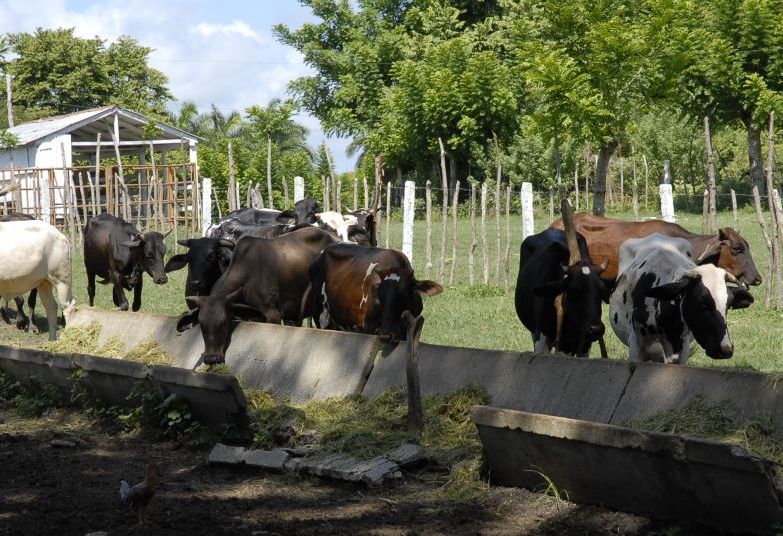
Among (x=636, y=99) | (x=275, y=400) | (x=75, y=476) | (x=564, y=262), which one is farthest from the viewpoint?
(x=636, y=99)

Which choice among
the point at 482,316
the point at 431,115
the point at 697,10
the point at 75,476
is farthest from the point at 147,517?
the point at 431,115

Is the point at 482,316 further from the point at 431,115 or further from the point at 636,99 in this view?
the point at 431,115

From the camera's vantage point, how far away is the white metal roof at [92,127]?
120 ft

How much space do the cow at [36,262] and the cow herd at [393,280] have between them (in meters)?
0.02

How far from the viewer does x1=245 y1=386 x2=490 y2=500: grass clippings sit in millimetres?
7262

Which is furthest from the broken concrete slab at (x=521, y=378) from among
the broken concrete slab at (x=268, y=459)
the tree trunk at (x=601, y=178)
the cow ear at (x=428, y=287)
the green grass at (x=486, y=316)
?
the tree trunk at (x=601, y=178)

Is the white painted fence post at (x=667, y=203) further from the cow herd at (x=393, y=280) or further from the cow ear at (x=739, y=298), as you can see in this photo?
the cow ear at (x=739, y=298)

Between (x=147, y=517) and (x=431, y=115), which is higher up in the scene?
(x=431, y=115)

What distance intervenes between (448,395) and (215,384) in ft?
5.78

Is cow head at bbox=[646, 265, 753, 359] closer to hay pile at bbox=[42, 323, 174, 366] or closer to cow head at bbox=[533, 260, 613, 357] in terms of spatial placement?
cow head at bbox=[533, 260, 613, 357]

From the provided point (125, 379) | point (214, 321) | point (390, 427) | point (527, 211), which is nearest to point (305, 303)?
point (214, 321)

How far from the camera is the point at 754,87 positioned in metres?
31.0

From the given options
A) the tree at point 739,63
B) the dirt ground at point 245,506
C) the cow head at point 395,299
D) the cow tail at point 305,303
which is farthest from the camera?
the tree at point 739,63

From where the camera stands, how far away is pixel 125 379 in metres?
9.35
